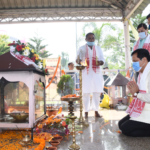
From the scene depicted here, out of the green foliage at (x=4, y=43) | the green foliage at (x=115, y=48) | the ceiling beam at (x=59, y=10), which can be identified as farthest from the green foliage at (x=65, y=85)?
the green foliage at (x=115, y=48)

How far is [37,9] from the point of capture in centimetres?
827

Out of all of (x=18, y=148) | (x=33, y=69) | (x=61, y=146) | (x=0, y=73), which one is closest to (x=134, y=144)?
(x=61, y=146)

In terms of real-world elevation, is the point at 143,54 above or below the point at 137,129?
above

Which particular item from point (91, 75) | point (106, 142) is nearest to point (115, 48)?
point (91, 75)

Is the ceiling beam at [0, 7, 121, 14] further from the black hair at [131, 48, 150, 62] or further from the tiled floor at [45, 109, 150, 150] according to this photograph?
the tiled floor at [45, 109, 150, 150]

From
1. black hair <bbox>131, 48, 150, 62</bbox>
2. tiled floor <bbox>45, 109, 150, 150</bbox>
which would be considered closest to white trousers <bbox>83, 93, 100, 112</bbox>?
tiled floor <bbox>45, 109, 150, 150</bbox>

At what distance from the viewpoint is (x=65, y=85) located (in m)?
6.16

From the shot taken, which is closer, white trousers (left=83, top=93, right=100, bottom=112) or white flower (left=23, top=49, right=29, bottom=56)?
white flower (left=23, top=49, right=29, bottom=56)

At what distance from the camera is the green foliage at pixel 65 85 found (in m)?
6.12

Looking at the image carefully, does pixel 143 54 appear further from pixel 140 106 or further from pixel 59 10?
pixel 59 10

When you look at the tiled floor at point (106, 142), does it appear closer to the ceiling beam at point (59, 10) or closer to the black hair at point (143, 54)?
the black hair at point (143, 54)

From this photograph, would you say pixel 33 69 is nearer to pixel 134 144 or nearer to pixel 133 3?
pixel 134 144

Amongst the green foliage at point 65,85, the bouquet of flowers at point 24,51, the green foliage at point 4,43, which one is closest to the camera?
the bouquet of flowers at point 24,51

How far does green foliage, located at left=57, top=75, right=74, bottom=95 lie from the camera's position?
612 centimetres
